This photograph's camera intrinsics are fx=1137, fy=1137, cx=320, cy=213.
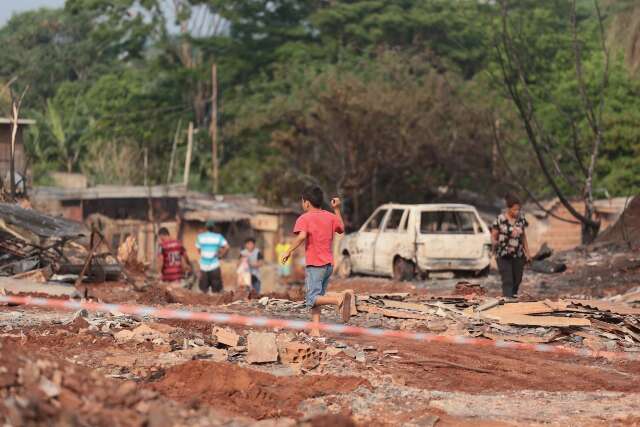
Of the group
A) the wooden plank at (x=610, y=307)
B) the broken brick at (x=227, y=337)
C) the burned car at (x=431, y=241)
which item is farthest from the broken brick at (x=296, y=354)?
the burned car at (x=431, y=241)

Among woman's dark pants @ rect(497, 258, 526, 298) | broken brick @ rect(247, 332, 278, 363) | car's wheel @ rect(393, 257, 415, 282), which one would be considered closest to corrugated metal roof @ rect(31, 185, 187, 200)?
car's wheel @ rect(393, 257, 415, 282)

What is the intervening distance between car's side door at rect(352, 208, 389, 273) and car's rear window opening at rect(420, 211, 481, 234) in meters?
1.08

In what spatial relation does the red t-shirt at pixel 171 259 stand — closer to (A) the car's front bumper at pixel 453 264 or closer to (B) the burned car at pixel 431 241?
(B) the burned car at pixel 431 241

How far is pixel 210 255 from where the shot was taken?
17938mm

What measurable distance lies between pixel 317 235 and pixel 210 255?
6.92 meters

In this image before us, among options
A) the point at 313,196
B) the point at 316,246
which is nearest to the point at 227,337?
the point at 316,246

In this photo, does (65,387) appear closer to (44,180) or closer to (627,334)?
(627,334)

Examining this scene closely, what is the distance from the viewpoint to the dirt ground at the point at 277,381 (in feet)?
21.5

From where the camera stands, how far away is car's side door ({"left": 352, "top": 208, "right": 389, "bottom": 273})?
22.8 m

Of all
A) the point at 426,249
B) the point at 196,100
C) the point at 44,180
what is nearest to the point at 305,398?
the point at 426,249

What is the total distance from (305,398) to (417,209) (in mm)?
13434

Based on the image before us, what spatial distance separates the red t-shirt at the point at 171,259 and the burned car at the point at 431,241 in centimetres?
487

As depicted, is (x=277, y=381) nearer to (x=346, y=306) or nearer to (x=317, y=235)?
(x=317, y=235)

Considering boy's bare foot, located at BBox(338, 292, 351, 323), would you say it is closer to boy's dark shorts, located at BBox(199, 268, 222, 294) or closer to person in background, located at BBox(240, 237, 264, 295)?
boy's dark shorts, located at BBox(199, 268, 222, 294)
